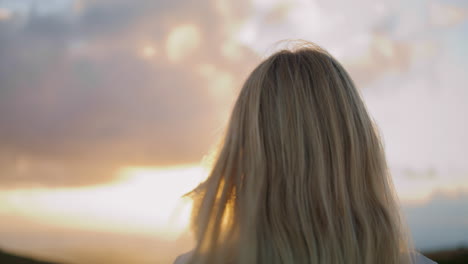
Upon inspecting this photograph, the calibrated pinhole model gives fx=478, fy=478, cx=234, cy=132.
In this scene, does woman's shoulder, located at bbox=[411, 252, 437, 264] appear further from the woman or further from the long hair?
the woman

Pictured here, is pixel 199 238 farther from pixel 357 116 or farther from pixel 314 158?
pixel 357 116

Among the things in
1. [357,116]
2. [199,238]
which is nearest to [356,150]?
[357,116]

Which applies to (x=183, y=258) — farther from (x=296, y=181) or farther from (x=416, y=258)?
(x=416, y=258)

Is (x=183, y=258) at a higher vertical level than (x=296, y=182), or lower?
lower

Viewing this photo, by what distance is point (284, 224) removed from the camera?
9.65ft

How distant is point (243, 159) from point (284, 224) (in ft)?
1.59

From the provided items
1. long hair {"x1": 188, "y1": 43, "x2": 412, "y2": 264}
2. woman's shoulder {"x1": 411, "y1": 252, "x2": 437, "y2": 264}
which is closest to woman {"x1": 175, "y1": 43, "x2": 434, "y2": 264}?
long hair {"x1": 188, "y1": 43, "x2": 412, "y2": 264}

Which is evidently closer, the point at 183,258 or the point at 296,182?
the point at 296,182

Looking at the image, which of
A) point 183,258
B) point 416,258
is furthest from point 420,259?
point 183,258

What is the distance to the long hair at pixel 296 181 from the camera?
2.94m

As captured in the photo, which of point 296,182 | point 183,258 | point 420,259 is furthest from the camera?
point 420,259

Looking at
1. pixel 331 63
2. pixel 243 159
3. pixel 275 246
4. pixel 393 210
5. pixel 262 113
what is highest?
pixel 331 63

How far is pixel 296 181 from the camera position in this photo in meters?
2.97

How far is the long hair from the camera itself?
2.94m
